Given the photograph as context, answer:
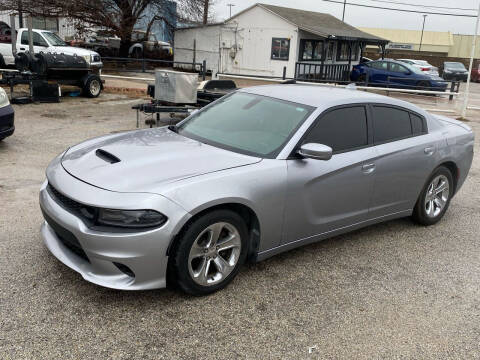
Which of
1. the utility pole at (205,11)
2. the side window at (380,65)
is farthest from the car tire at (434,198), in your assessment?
the utility pole at (205,11)

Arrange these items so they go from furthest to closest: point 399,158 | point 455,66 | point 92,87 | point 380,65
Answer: point 455,66 → point 380,65 → point 92,87 → point 399,158

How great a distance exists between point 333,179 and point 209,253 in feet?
4.27

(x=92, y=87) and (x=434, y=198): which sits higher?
(x=92, y=87)

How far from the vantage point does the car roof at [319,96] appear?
169 inches

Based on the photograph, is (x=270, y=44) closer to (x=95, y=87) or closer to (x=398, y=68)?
(x=398, y=68)

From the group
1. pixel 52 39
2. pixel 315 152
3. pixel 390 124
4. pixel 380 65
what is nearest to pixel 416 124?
pixel 390 124

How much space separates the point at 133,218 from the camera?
10.2 ft

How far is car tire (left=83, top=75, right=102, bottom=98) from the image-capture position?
47.1 feet

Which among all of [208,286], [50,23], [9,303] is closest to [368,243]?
[208,286]

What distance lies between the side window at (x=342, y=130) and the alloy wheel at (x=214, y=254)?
1073 millimetres

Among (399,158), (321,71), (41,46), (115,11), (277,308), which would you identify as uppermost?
(115,11)

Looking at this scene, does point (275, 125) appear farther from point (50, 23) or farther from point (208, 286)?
point (50, 23)

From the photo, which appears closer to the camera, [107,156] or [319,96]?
[107,156]

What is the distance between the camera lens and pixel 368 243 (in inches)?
187
